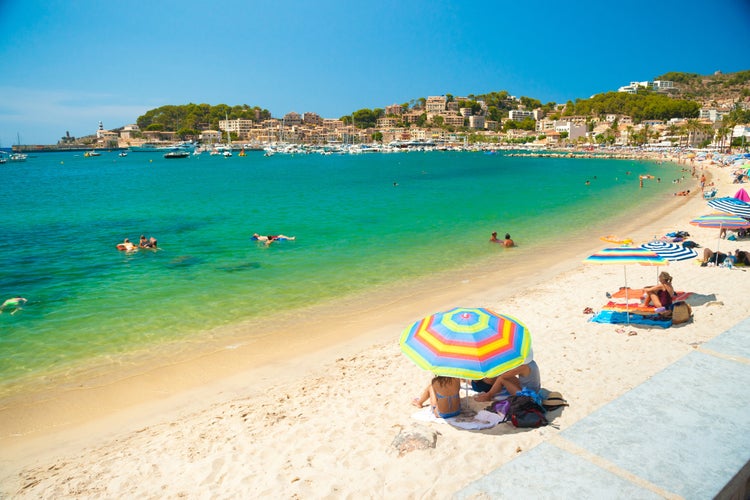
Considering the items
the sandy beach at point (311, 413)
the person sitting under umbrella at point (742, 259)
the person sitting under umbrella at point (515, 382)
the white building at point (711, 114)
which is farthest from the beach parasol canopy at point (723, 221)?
the white building at point (711, 114)

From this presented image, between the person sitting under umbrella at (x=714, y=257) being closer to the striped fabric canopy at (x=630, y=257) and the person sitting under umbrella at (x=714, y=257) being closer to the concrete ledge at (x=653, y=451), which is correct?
the striped fabric canopy at (x=630, y=257)

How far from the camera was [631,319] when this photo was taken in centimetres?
927

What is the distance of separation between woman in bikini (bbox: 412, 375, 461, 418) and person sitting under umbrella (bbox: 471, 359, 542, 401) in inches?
18.3

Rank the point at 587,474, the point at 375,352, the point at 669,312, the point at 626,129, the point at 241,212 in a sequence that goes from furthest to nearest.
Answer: the point at 626,129 < the point at 241,212 < the point at 375,352 < the point at 669,312 < the point at 587,474

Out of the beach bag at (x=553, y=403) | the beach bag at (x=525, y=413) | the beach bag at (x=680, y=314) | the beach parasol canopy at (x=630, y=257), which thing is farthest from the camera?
the beach bag at (x=680, y=314)

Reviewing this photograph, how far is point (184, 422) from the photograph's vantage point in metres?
7.25

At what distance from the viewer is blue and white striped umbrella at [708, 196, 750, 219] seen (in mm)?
14883

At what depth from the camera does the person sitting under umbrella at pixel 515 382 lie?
6180 mm

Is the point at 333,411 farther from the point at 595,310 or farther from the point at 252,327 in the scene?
the point at 595,310

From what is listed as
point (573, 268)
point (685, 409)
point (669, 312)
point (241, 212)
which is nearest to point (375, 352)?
point (669, 312)

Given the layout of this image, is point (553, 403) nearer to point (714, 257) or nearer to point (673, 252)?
point (673, 252)

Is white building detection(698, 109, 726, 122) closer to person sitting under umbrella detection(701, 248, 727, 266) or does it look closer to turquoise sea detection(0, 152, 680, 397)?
turquoise sea detection(0, 152, 680, 397)

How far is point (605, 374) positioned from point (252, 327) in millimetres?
8231

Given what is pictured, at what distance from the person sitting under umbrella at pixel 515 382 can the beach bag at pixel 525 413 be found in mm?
193
